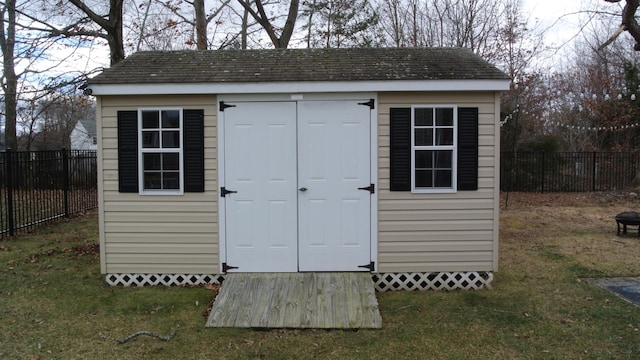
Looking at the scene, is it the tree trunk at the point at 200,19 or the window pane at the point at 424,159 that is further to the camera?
the tree trunk at the point at 200,19

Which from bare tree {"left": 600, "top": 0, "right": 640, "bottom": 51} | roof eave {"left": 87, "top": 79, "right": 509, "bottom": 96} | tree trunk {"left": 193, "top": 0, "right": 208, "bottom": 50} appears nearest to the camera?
roof eave {"left": 87, "top": 79, "right": 509, "bottom": 96}

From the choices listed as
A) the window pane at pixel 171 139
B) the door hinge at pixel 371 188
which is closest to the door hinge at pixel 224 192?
the window pane at pixel 171 139

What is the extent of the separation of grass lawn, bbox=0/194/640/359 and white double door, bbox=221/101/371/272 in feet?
2.92

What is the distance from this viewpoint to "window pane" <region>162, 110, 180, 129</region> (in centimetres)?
575

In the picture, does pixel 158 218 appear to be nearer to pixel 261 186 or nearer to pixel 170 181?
pixel 170 181

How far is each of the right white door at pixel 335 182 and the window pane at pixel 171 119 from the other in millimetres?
1522

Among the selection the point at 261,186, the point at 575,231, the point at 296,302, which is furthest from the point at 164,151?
the point at 575,231

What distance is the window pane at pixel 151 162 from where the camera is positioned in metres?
5.79

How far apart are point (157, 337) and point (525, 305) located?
402cm

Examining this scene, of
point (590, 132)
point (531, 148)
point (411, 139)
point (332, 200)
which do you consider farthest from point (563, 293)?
point (590, 132)

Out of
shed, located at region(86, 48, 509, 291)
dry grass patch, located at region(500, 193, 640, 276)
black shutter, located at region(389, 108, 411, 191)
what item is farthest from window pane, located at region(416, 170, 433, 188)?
dry grass patch, located at region(500, 193, 640, 276)

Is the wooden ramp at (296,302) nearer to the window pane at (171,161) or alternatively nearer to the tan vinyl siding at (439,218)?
the tan vinyl siding at (439,218)

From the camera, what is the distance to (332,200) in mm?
5773

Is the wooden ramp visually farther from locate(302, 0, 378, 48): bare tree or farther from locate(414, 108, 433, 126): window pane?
locate(302, 0, 378, 48): bare tree
